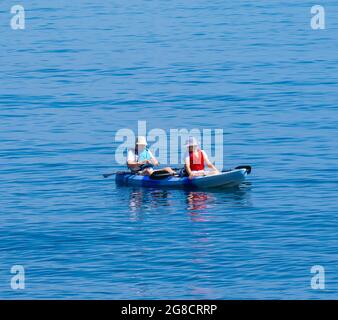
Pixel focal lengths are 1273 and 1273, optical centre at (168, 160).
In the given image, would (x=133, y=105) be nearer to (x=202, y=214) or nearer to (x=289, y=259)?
(x=202, y=214)

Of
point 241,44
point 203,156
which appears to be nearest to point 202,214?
point 203,156

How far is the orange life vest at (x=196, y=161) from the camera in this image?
34.4 meters

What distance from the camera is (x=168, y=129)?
46812 millimetres

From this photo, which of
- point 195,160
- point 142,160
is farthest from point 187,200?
point 142,160

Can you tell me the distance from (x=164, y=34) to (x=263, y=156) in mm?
38048

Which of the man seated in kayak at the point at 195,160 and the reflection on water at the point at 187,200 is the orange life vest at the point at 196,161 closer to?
the man seated in kayak at the point at 195,160

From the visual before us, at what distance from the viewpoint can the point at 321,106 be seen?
52.2 m

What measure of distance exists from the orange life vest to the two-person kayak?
459mm

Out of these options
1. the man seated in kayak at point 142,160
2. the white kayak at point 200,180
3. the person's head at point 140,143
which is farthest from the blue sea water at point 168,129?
the person's head at point 140,143

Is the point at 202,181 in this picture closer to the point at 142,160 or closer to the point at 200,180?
the point at 200,180

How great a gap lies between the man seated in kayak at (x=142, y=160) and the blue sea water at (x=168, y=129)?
637mm

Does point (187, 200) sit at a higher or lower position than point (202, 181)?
lower

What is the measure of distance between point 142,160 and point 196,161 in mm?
1948

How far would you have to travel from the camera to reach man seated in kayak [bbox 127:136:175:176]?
35.5 m
